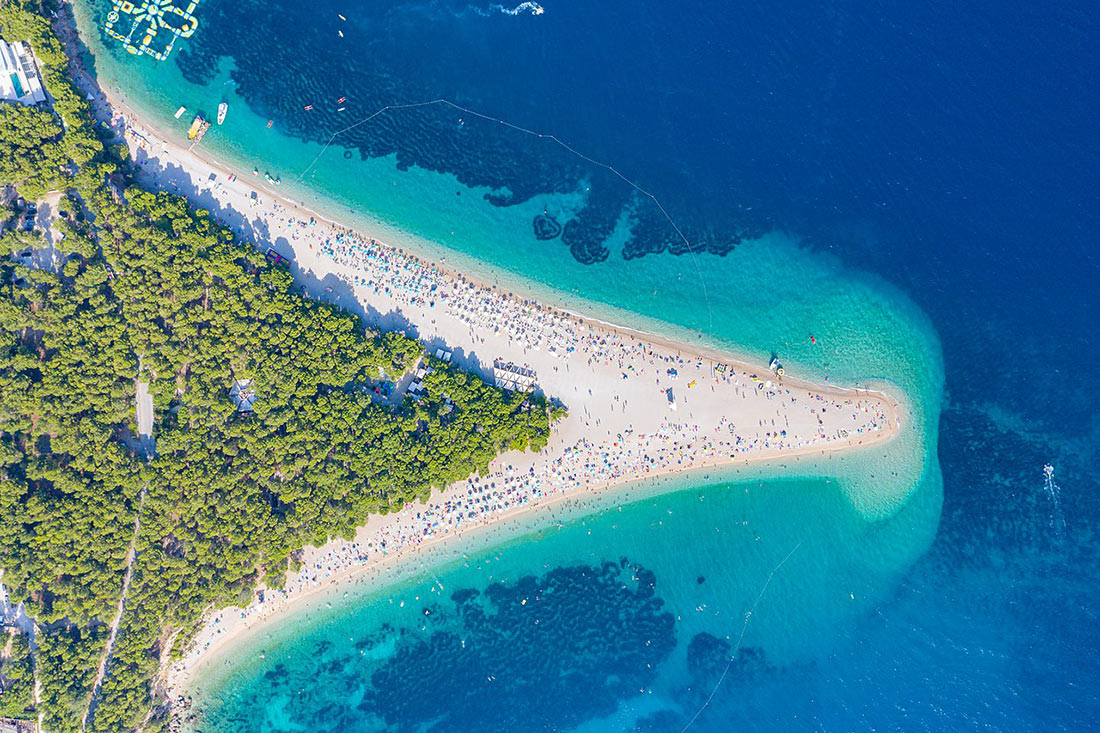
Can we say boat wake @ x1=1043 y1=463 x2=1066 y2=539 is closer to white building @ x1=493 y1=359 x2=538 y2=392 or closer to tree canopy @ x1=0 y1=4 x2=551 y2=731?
tree canopy @ x1=0 y1=4 x2=551 y2=731

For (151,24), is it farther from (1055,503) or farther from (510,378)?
(1055,503)

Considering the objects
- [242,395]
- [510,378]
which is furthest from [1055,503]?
[242,395]

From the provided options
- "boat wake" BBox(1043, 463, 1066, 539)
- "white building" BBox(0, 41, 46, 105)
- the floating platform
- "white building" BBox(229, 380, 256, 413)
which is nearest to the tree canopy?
"white building" BBox(229, 380, 256, 413)

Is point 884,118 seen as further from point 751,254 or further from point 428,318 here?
point 428,318

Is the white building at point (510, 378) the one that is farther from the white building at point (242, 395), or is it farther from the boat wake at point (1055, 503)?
the boat wake at point (1055, 503)

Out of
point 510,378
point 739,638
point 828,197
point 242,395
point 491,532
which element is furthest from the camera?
point 739,638

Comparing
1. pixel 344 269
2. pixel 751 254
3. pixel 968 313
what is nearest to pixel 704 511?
pixel 751 254

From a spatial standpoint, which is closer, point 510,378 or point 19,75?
point 19,75
